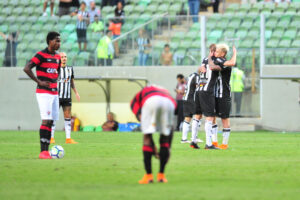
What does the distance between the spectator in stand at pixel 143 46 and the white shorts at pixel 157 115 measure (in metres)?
19.4

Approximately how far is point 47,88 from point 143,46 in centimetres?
1556

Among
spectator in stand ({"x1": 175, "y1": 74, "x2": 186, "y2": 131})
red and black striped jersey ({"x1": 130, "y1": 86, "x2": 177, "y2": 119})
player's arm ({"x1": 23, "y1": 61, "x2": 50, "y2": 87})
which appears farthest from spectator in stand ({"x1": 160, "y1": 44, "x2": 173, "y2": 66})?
red and black striped jersey ({"x1": 130, "y1": 86, "x2": 177, "y2": 119})

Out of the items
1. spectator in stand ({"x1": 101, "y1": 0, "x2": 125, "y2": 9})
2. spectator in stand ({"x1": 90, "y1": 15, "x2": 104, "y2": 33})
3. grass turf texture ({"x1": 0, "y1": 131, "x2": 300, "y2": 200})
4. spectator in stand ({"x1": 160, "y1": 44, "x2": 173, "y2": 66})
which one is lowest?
grass turf texture ({"x1": 0, "y1": 131, "x2": 300, "y2": 200})

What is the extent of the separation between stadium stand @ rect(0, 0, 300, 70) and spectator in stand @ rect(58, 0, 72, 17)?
0.97 meters

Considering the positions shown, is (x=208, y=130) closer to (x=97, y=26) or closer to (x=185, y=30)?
(x=185, y=30)

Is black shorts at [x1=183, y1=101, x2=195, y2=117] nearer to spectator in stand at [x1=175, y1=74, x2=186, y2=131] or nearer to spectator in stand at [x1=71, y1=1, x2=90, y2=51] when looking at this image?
spectator in stand at [x1=175, y1=74, x2=186, y2=131]

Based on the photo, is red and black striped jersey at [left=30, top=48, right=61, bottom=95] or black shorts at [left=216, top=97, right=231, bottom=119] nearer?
red and black striped jersey at [left=30, top=48, right=61, bottom=95]

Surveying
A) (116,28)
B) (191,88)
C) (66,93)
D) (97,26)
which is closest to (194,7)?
(116,28)

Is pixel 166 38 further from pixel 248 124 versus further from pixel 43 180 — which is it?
pixel 43 180

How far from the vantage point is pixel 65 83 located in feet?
59.3

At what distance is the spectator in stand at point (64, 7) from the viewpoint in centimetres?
3156

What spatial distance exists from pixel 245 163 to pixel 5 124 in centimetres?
1985

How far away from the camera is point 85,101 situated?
29.6 m

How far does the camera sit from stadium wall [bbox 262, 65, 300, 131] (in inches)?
1053
